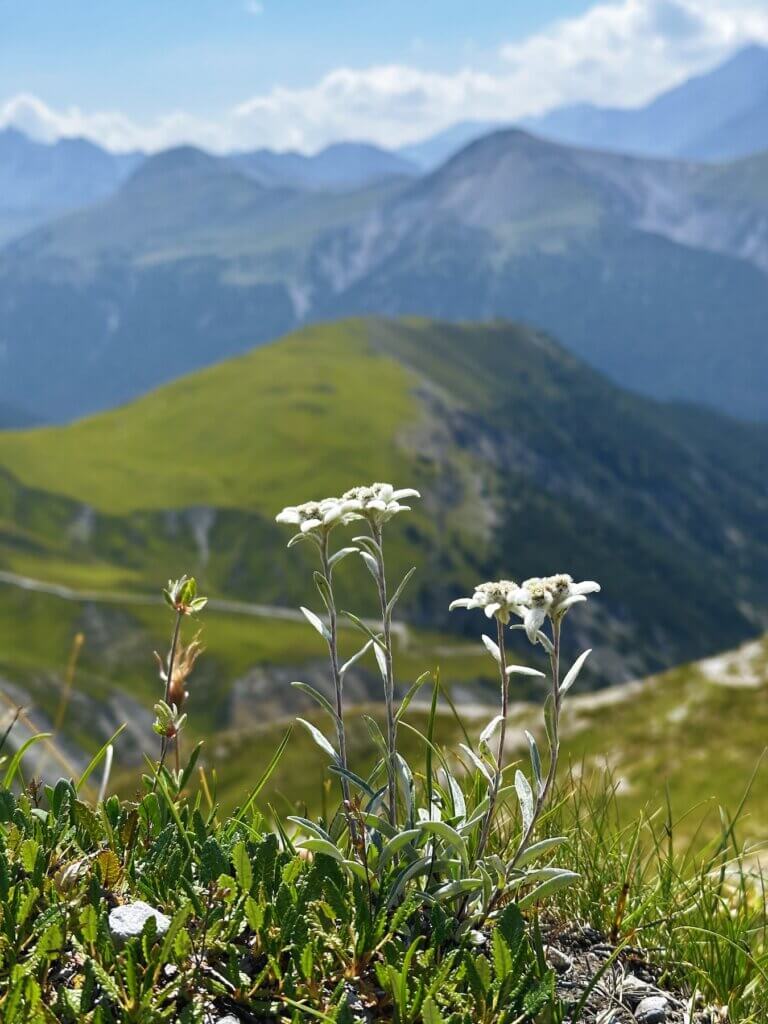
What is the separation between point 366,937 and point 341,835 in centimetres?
104

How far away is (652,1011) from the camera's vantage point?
213 inches

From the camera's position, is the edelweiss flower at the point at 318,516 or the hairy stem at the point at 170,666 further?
the hairy stem at the point at 170,666

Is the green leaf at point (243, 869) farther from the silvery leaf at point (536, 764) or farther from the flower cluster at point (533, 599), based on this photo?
the flower cluster at point (533, 599)

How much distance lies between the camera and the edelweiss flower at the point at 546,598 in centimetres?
488

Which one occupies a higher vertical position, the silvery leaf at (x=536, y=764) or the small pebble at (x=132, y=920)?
the silvery leaf at (x=536, y=764)

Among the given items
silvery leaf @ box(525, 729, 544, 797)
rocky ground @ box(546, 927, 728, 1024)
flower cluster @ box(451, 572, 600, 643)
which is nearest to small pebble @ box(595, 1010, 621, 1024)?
rocky ground @ box(546, 927, 728, 1024)

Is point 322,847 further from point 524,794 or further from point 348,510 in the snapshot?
point 348,510

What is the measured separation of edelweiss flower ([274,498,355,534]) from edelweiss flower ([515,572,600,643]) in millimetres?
1082

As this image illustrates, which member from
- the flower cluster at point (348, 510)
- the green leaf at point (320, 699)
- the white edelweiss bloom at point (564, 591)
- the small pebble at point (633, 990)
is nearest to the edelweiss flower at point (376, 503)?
the flower cluster at point (348, 510)

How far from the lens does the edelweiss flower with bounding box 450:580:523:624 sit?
505cm

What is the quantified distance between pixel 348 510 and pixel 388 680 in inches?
38.4

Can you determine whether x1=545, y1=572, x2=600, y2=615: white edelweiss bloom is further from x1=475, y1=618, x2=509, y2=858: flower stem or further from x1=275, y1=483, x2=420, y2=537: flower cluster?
x1=275, y1=483, x2=420, y2=537: flower cluster

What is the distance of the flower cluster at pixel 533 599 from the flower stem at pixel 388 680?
47cm

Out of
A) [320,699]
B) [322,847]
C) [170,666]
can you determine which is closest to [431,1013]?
[322,847]
